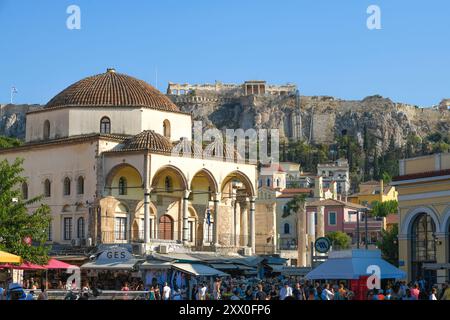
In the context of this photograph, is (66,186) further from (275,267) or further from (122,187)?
(275,267)

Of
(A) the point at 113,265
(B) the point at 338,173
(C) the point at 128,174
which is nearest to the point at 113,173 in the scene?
(C) the point at 128,174

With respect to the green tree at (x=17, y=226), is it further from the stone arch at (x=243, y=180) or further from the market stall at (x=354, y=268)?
the stone arch at (x=243, y=180)

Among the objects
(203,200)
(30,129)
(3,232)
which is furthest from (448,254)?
(30,129)

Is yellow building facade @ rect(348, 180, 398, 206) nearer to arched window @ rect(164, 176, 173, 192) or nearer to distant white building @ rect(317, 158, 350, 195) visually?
distant white building @ rect(317, 158, 350, 195)

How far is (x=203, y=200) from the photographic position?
60.9m

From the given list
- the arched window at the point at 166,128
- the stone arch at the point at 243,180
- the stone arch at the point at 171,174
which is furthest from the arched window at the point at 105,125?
the stone arch at the point at 243,180

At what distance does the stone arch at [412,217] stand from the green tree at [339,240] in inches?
2277

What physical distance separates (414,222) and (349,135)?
16047cm

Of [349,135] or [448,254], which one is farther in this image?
[349,135]

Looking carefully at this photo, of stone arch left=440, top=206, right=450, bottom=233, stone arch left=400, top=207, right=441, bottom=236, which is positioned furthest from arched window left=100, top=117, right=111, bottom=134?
stone arch left=440, top=206, right=450, bottom=233

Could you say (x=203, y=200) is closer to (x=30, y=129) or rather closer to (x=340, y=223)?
(x=30, y=129)

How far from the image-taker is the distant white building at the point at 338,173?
15550 centimetres

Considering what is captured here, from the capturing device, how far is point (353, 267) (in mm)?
31125
